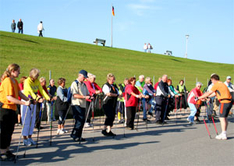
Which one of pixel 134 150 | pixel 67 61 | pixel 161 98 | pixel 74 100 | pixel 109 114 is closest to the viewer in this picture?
pixel 134 150

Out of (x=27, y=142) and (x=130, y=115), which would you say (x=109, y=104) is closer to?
(x=130, y=115)

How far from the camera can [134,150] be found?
790 centimetres

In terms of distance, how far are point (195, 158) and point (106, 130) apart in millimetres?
4075

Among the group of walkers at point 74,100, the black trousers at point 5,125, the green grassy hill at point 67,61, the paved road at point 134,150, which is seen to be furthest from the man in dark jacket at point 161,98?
the green grassy hill at point 67,61

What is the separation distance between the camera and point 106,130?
10.5 metres

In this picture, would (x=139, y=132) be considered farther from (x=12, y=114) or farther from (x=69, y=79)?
(x=69, y=79)

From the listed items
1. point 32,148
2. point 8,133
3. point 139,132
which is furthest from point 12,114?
point 139,132

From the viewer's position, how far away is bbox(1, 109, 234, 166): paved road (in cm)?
672

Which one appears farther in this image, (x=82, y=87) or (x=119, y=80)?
(x=119, y=80)

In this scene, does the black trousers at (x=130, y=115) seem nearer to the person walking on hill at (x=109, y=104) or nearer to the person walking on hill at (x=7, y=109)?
the person walking on hill at (x=109, y=104)

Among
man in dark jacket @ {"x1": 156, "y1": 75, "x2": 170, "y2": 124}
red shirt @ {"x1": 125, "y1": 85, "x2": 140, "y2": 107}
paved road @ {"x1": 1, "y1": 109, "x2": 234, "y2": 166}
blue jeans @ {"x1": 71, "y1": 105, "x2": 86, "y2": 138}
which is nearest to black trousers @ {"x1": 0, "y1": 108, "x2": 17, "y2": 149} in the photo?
paved road @ {"x1": 1, "y1": 109, "x2": 234, "y2": 166}

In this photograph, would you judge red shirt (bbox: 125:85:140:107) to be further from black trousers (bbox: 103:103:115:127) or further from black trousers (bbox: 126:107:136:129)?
black trousers (bbox: 103:103:115:127)

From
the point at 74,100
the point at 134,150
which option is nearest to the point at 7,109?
the point at 74,100

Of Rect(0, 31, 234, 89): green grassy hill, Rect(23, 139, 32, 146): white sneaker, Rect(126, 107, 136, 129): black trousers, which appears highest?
Rect(0, 31, 234, 89): green grassy hill
